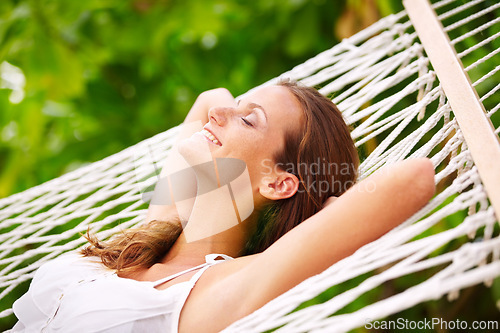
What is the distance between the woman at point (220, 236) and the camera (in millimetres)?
952

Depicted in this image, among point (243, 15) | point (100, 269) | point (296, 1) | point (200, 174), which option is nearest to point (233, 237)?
point (200, 174)

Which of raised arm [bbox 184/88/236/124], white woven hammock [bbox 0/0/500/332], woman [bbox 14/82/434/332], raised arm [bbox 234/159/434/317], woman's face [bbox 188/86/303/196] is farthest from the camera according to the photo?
raised arm [bbox 184/88/236/124]

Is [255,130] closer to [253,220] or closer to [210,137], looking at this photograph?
[210,137]

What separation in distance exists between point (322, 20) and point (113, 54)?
0.93 meters

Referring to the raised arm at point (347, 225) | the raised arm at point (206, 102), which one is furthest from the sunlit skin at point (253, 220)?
the raised arm at point (206, 102)

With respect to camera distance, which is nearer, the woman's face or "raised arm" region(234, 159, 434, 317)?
"raised arm" region(234, 159, 434, 317)

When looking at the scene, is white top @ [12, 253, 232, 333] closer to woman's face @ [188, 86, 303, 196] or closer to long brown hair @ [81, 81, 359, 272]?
long brown hair @ [81, 81, 359, 272]

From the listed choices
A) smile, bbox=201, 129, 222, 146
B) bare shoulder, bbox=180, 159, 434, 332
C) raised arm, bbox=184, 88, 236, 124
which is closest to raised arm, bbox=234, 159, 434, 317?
bare shoulder, bbox=180, 159, 434, 332

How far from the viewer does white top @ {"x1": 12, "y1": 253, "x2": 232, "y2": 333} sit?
37.8 inches

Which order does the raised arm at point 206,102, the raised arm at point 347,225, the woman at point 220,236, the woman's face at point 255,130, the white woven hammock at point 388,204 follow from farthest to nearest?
1. the raised arm at point 206,102
2. the woman's face at point 255,130
3. the woman at point 220,236
4. the raised arm at point 347,225
5. the white woven hammock at point 388,204

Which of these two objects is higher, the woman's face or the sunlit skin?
the woman's face

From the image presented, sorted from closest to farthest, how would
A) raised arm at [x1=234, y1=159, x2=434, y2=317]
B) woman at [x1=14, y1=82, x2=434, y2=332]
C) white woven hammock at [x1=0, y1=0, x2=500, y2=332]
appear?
white woven hammock at [x1=0, y1=0, x2=500, y2=332], raised arm at [x1=234, y1=159, x2=434, y2=317], woman at [x1=14, y1=82, x2=434, y2=332]

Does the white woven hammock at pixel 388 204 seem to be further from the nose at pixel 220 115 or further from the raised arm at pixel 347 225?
the nose at pixel 220 115

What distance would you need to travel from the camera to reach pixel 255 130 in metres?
1.12
